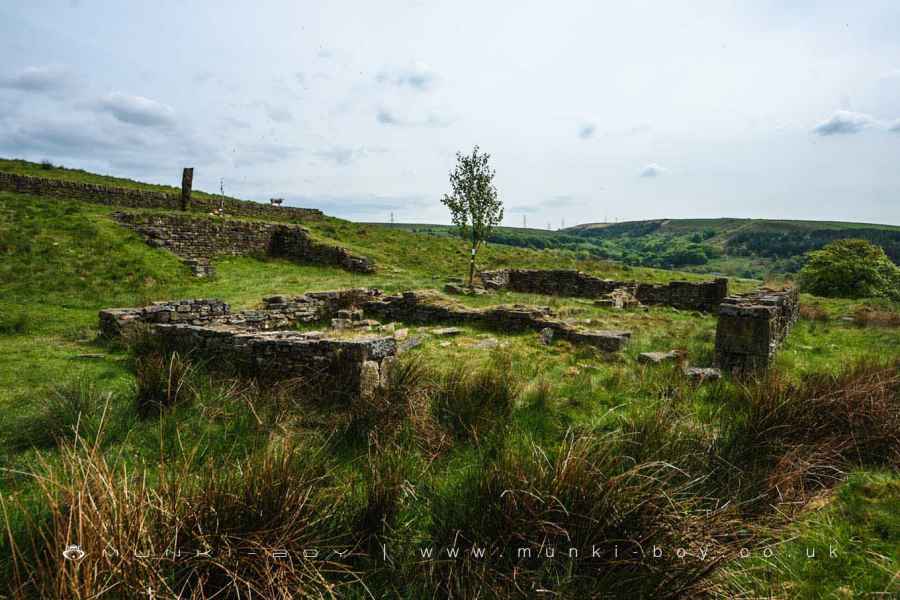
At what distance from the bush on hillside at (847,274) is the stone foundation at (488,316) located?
31.4 meters

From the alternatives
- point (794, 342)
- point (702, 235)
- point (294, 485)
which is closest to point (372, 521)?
point (294, 485)

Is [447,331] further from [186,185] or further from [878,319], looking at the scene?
[186,185]

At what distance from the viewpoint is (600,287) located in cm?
2155

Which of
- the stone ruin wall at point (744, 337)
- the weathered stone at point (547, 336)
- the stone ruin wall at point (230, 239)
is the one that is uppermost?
the stone ruin wall at point (230, 239)

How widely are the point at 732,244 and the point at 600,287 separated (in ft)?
429

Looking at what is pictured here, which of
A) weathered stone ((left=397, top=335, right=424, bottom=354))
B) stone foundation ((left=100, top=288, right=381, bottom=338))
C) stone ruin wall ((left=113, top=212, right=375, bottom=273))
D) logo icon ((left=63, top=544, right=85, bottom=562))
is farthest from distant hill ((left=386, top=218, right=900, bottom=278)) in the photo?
logo icon ((left=63, top=544, right=85, bottom=562))

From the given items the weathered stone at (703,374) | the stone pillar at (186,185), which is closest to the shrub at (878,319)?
the weathered stone at (703,374)

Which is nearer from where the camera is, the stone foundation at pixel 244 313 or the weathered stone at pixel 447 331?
the stone foundation at pixel 244 313

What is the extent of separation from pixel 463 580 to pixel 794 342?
12107 mm

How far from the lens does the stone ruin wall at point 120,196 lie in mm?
21297

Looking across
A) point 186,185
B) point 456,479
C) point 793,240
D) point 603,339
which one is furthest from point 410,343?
point 793,240

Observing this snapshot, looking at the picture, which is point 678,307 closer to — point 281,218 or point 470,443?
point 470,443

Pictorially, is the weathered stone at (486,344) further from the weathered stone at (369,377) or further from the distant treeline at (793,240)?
the distant treeline at (793,240)

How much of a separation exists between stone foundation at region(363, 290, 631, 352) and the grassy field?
4.57 ft
